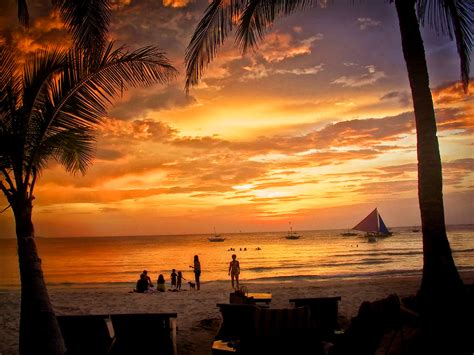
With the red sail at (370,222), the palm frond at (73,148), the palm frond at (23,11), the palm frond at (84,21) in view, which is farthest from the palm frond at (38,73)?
the red sail at (370,222)

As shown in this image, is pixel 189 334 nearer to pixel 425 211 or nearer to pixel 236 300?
pixel 236 300

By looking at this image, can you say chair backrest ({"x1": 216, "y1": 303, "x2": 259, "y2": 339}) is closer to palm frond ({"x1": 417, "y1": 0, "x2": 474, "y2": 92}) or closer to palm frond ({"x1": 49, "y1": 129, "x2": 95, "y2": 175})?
palm frond ({"x1": 49, "y1": 129, "x2": 95, "y2": 175})

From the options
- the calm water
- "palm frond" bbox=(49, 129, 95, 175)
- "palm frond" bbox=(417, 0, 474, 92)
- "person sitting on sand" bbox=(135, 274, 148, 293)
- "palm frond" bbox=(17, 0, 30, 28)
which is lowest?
the calm water

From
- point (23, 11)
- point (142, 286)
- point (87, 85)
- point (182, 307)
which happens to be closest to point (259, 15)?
point (87, 85)

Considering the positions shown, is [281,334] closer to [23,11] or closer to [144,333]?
[144,333]

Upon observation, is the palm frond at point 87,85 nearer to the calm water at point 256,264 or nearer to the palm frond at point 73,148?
the palm frond at point 73,148

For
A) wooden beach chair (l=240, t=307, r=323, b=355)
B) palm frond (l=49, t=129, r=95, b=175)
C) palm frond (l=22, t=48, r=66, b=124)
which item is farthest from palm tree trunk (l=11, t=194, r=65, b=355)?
wooden beach chair (l=240, t=307, r=323, b=355)

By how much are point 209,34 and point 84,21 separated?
2.83 metres

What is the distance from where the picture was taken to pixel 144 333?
18.4ft

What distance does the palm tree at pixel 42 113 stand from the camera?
5.79 meters

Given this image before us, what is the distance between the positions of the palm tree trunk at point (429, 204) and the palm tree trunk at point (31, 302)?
235 inches

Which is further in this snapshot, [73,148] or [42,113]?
[73,148]

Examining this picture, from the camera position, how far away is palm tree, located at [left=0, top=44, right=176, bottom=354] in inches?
228

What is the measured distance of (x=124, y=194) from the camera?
185 feet
